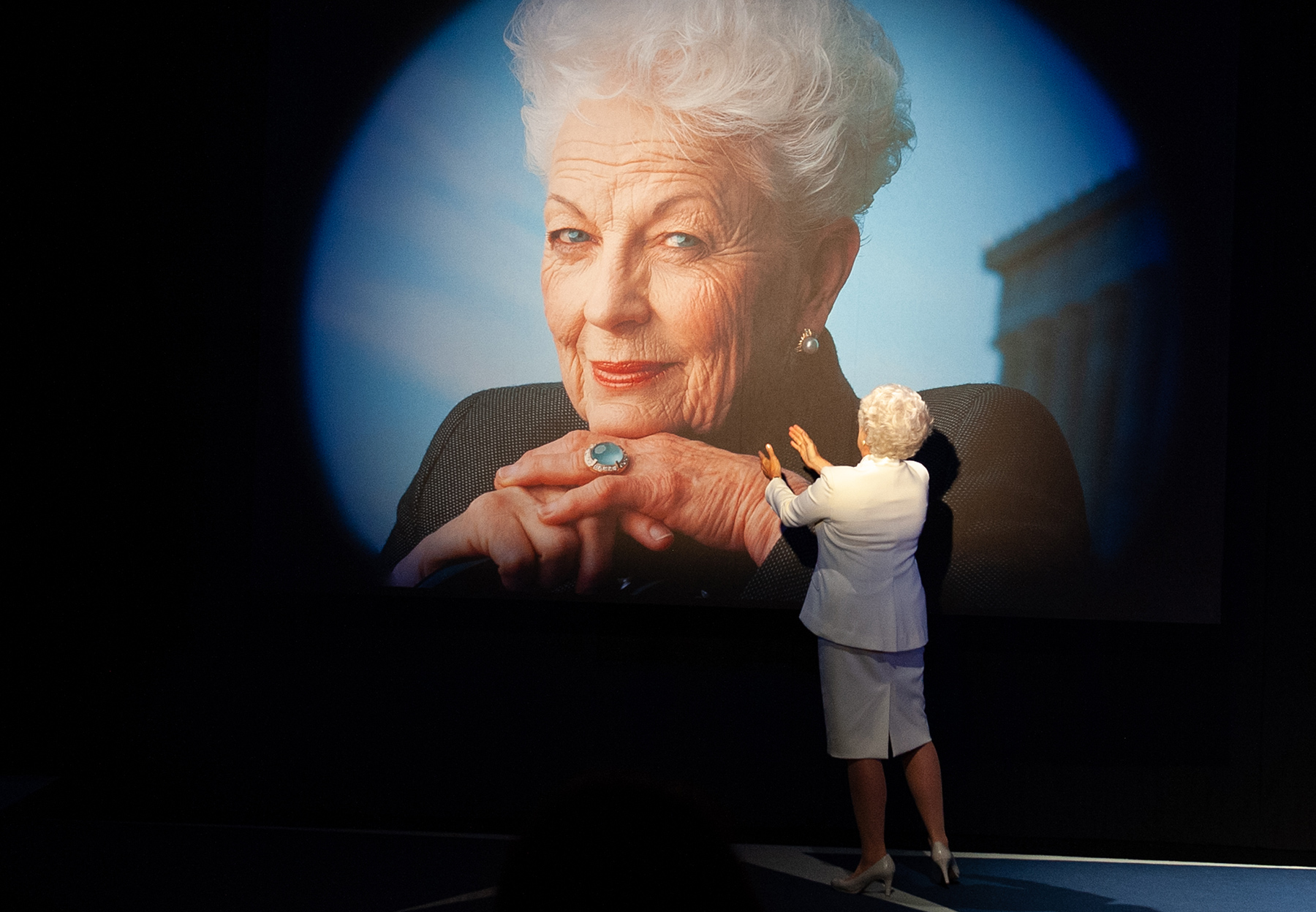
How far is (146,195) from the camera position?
3699mm

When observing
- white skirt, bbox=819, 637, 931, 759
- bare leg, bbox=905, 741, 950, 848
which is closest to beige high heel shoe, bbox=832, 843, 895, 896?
bare leg, bbox=905, 741, 950, 848

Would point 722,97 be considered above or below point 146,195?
above

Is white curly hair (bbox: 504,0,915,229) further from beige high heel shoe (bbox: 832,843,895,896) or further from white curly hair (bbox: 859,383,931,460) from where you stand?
beige high heel shoe (bbox: 832,843,895,896)

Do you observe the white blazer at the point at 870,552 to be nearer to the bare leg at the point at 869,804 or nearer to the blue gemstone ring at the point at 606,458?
the bare leg at the point at 869,804

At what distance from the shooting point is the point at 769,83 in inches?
138

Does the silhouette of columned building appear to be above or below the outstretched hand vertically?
above

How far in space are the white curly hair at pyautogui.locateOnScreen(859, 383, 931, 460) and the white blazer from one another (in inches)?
1.6

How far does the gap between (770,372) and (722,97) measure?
965mm

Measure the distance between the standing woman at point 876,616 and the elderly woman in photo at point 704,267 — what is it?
0.46 meters

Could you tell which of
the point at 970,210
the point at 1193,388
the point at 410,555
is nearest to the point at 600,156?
the point at 970,210

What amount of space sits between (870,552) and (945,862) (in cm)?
99

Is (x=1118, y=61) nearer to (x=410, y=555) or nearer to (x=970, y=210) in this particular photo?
(x=970, y=210)

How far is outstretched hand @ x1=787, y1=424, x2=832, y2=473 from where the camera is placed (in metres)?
3.34

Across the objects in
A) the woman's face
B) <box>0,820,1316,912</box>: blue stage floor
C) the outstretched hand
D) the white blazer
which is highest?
the woman's face
